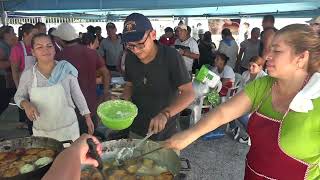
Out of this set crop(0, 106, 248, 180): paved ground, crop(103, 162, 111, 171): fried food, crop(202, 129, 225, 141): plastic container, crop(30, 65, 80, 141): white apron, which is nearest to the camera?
Result: crop(103, 162, 111, 171): fried food

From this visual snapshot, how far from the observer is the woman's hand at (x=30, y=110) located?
2242 millimetres

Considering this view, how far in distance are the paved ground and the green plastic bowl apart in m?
1.36

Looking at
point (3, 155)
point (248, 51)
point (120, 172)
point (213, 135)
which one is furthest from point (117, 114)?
point (248, 51)

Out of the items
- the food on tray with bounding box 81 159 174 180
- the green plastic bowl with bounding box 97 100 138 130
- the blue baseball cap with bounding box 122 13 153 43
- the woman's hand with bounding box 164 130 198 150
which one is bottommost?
the food on tray with bounding box 81 159 174 180

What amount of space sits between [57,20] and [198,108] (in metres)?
9.63

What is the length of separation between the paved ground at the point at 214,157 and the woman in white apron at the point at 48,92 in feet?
4.24

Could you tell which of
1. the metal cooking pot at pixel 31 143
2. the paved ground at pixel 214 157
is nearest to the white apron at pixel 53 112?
the metal cooking pot at pixel 31 143

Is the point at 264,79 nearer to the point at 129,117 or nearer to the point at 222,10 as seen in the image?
the point at 129,117

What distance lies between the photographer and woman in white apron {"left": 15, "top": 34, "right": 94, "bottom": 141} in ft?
7.71

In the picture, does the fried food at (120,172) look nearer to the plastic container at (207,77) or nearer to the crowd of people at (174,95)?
the crowd of people at (174,95)

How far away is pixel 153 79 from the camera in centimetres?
204

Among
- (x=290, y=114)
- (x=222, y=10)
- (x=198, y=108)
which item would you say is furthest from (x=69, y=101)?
(x=222, y=10)

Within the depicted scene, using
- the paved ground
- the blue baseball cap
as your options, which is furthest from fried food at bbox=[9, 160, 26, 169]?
the paved ground

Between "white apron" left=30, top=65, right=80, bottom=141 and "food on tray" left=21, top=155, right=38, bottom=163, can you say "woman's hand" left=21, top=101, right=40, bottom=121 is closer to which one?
"white apron" left=30, top=65, right=80, bottom=141
